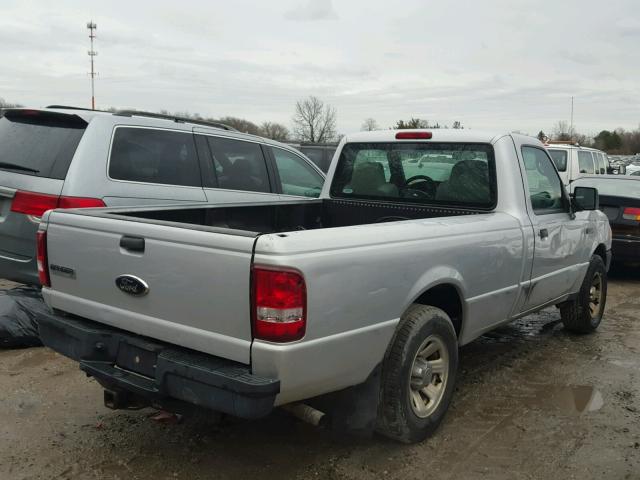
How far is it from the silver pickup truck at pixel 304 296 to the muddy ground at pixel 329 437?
0.32 m

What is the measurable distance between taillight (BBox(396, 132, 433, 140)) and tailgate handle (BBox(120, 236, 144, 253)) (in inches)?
106

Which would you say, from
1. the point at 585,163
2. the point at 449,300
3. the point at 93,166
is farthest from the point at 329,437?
the point at 585,163

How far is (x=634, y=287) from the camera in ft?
28.0

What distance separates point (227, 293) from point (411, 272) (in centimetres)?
102

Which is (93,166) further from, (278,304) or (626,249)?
(626,249)

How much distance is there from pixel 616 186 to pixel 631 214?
1194 millimetres

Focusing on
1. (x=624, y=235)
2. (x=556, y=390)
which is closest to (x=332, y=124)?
(x=624, y=235)

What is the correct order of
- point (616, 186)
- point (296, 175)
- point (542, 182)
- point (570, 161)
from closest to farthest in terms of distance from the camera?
point (542, 182) → point (296, 175) → point (616, 186) → point (570, 161)

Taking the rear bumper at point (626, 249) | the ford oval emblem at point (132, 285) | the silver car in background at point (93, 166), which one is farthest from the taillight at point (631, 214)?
the ford oval emblem at point (132, 285)

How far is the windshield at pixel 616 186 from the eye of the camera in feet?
29.7

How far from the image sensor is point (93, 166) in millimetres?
4961

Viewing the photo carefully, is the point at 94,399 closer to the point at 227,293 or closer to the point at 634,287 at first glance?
the point at 227,293

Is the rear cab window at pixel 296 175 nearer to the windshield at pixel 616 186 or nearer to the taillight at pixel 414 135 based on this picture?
the taillight at pixel 414 135

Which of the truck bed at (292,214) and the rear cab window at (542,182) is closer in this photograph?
the truck bed at (292,214)
